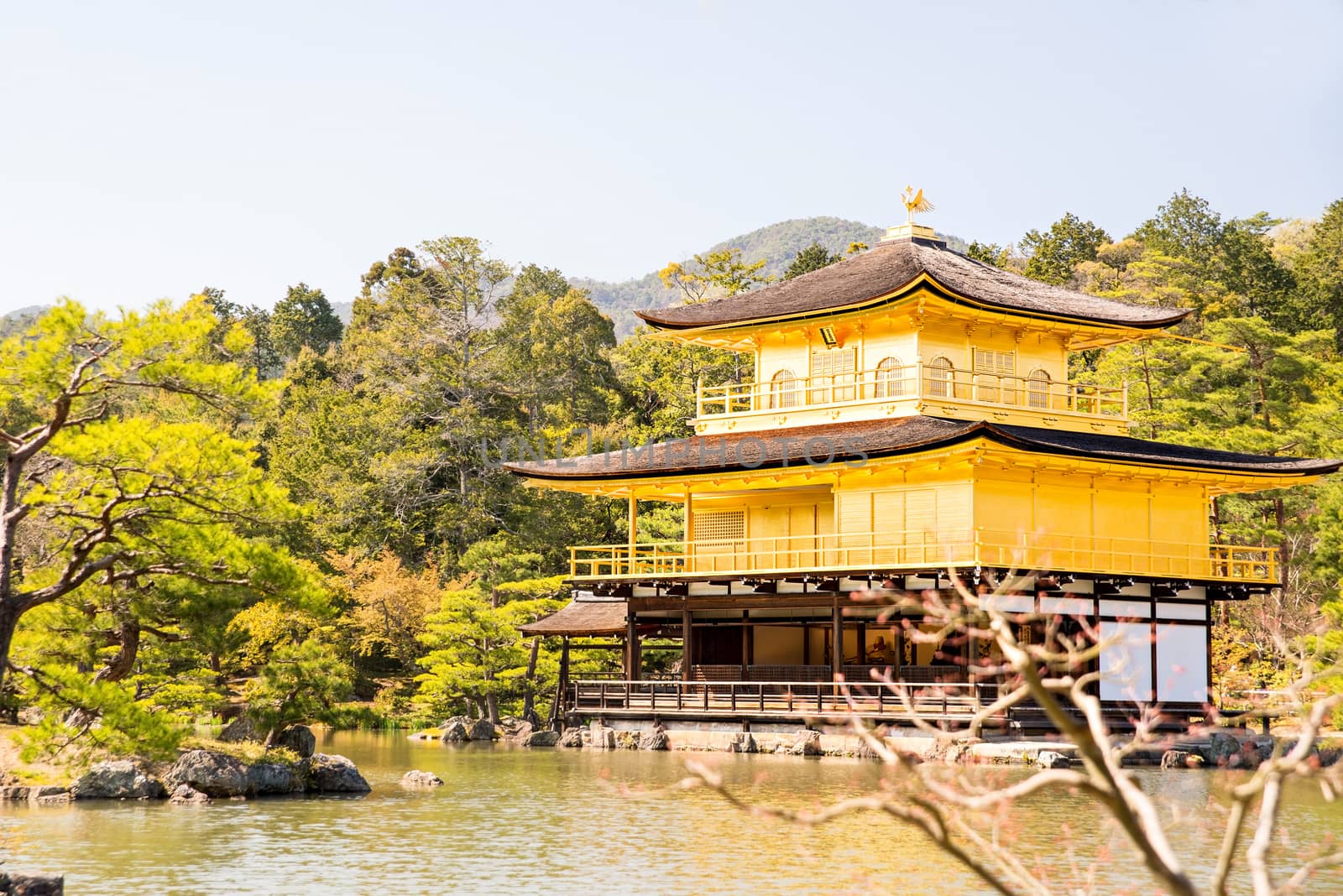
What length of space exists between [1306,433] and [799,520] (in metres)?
15.4

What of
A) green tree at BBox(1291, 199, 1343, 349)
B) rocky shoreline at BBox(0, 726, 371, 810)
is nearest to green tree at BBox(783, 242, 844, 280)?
green tree at BBox(1291, 199, 1343, 349)

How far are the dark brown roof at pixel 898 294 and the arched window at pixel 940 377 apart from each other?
1.63 metres

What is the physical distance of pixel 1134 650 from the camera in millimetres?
31297

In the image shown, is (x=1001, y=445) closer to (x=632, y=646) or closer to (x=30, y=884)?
(x=632, y=646)

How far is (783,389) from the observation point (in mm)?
37000

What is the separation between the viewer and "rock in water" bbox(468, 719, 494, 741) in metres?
38.5

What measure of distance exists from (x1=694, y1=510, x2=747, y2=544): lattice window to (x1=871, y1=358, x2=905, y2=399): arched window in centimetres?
419

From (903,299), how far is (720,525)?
23.6 ft

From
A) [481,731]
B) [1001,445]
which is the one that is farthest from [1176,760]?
[481,731]

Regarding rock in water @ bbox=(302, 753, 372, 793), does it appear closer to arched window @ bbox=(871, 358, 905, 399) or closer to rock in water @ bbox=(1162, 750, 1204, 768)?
rock in water @ bbox=(1162, 750, 1204, 768)

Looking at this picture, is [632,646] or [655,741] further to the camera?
[632,646]

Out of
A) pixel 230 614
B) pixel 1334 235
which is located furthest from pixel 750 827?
pixel 1334 235

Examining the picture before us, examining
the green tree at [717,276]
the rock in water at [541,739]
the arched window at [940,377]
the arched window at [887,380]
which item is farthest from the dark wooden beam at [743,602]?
the green tree at [717,276]

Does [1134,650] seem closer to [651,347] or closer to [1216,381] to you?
[1216,381]
